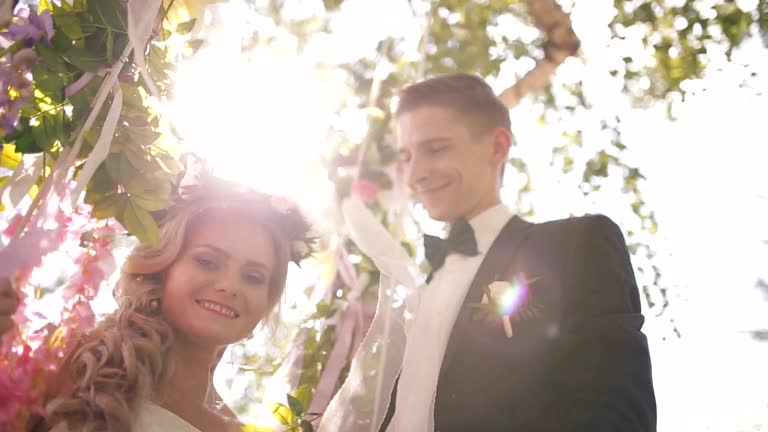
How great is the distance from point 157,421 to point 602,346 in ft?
2.92

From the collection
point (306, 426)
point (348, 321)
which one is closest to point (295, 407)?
point (306, 426)

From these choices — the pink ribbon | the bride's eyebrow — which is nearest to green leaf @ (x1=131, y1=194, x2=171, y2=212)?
the bride's eyebrow

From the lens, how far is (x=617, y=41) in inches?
106

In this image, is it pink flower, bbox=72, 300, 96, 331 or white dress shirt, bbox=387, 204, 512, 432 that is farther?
white dress shirt, bbox=387, 204, 512, 432

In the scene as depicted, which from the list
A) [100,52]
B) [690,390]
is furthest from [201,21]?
[690,390]

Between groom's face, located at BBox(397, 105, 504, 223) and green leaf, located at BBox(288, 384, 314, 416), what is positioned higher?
groom's face, located at BBox(397, 105, 504, 223)

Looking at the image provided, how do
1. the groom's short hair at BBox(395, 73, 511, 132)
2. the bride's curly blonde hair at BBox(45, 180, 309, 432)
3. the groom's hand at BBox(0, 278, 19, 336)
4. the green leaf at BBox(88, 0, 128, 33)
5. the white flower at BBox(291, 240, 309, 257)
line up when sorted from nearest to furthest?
1. the groom's hand at BBox(0, 278, 19, 336)
2. the green leaf at BBox(88, 0, 128, 33)
3. the bride's curly blonde hair at BBox(45, 180, 309, 432)
4. the white flower at BBox(291, 240, 309, 257)
5. the groom's short hair at BBox(395, 73, 511, 132)

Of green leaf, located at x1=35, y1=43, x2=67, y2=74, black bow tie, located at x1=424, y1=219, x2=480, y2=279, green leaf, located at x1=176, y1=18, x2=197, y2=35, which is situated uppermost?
green leaf, located at x1=176, y1=18, x2=197, y2=35

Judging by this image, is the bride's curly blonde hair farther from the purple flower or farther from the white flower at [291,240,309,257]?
the purple flower

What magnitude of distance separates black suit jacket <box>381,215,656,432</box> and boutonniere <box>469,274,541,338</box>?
0.01m

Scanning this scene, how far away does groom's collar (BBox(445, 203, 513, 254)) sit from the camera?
1.67m

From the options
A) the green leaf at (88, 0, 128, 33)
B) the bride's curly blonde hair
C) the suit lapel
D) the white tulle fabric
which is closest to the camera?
the green leaf at (88, 0, 128, 33)

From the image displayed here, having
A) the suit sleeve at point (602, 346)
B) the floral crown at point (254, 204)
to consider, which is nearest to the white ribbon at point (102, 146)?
the floral crown at point (254, 204)

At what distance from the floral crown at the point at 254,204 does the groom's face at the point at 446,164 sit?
0.30 meters
